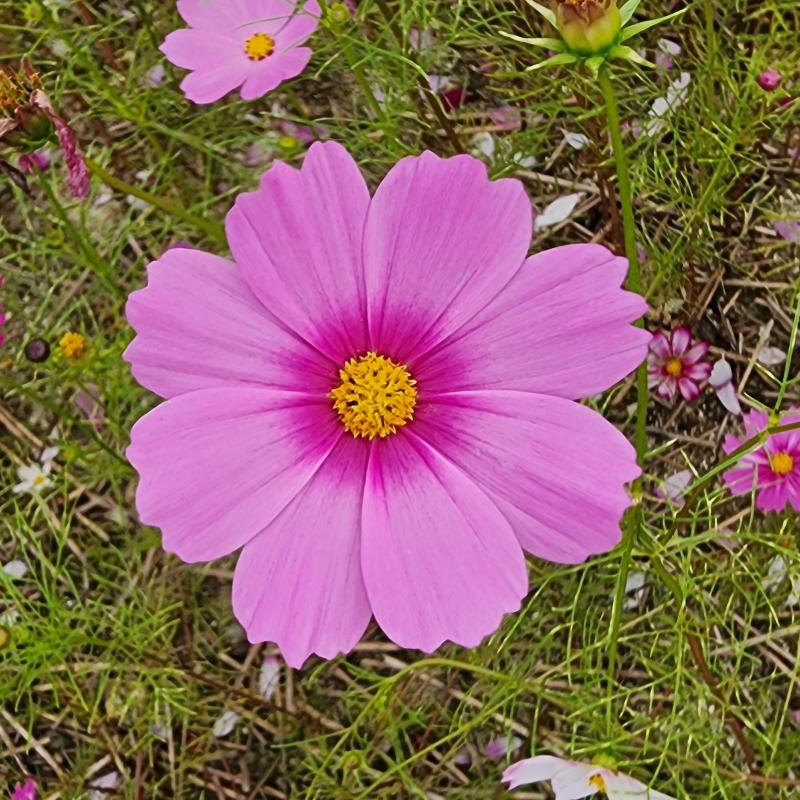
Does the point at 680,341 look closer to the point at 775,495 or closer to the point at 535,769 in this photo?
the point at 775,495

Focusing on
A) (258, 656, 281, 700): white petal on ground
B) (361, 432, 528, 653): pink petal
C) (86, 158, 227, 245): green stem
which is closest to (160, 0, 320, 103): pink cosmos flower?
(86, 158, 227, 245): green stem

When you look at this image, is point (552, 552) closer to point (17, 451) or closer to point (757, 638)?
point (757, 638)

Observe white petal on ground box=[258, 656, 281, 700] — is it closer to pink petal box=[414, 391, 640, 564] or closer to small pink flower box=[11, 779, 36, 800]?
small pink flower box=[11, 779, 36, 800]

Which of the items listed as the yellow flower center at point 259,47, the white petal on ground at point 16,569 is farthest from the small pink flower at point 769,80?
the white petal on ground at point 16,569

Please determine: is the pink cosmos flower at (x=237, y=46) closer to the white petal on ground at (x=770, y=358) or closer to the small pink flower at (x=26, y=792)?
the white petal on ground at (x=770, y=358)

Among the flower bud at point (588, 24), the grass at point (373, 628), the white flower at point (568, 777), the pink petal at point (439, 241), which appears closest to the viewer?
the flower bud at point (588, 24)

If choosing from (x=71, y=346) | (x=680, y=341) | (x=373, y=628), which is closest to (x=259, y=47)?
(x=71, y=346)
